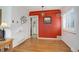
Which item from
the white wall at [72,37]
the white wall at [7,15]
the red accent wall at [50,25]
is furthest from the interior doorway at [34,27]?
the white wall at [72,37]

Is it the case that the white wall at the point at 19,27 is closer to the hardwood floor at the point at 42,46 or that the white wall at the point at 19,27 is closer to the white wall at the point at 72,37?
the hardwood floor at the point at 42,46

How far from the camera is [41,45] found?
8.03 ft

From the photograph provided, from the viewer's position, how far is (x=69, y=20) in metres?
2.51

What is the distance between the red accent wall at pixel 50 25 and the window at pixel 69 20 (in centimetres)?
12

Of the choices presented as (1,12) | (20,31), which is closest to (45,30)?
(20,31)

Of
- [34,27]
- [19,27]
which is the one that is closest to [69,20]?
[34,27]

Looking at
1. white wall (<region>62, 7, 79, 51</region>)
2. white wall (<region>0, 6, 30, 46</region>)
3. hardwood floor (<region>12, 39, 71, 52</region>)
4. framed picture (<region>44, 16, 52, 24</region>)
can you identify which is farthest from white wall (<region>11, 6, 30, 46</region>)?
white wall (<region>62, 7, 79, 51</region>)

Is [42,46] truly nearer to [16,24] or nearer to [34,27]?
[34,27]

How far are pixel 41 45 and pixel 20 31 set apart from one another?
494 mm

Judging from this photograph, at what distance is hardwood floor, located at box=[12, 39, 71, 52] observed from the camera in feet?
7.70

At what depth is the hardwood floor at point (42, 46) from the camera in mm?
2346

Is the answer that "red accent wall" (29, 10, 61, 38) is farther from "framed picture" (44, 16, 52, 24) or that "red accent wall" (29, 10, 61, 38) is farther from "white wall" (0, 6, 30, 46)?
"white wall" (0, 6, 30, 46)

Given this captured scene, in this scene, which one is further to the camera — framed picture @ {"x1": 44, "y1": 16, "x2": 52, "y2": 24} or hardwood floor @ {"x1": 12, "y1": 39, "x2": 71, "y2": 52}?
framed picture @ {"x1": 44, "y1": 16, "x2": 52, "y2": 24}

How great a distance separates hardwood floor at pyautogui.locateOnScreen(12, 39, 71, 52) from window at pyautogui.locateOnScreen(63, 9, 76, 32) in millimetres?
314
